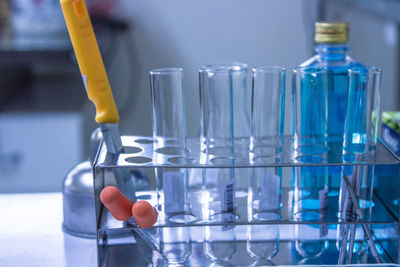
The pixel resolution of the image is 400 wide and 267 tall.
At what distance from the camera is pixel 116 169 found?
575 millimetres

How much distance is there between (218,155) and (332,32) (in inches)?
7.5

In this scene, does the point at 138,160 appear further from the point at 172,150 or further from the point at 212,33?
the point at 212,33

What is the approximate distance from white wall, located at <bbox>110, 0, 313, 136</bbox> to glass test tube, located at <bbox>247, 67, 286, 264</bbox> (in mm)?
1671

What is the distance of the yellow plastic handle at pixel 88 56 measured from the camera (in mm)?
534

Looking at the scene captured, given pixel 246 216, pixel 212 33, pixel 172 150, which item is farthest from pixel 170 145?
pixel 212 33

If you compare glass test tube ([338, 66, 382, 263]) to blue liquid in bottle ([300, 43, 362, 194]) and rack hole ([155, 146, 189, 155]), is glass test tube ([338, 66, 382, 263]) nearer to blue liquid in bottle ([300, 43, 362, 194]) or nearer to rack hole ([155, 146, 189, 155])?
blue liquid in bottle ([300, 43, 362, 194])

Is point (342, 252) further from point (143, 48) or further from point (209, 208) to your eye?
point (143, 48)

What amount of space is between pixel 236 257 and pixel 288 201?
83mm

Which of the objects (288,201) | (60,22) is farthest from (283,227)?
(60,22)

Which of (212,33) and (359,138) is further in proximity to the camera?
(212,33)

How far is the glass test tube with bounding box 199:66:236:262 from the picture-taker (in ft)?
1.88

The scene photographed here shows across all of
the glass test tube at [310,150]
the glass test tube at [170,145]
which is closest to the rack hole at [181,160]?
the glass test tube at [170,145]

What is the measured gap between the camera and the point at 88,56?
55 centimetres

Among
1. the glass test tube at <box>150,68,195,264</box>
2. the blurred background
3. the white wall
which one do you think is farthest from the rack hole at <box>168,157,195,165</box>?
the white wall
